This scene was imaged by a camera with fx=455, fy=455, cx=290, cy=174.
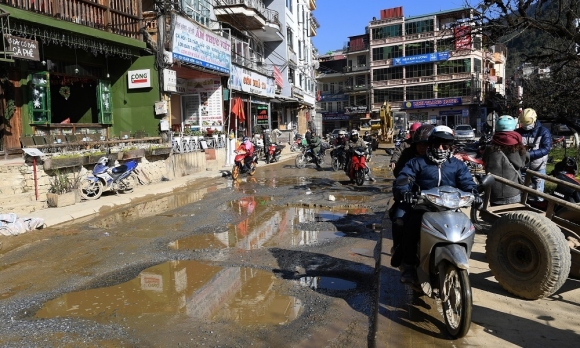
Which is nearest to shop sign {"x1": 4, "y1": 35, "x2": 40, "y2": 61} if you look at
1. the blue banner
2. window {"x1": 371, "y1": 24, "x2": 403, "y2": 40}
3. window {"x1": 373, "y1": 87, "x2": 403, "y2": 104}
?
the blue banner

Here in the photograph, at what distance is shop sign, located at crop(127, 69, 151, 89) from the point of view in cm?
1573

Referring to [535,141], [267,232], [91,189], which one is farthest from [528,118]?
[91,189]

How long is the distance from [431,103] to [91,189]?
5128cm

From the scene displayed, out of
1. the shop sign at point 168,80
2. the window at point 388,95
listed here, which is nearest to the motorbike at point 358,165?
the shop sign at point 168,80

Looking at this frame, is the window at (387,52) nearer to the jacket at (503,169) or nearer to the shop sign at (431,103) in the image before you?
the shop sign at (431,103)

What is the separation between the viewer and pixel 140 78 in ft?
51.7

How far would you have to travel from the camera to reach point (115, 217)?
30.2 feet

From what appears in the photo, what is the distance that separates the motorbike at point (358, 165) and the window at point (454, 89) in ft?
153

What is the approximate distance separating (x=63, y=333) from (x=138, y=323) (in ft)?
1.92

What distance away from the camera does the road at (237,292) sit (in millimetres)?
3580

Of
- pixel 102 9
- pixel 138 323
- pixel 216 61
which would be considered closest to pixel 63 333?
pixel 138 323

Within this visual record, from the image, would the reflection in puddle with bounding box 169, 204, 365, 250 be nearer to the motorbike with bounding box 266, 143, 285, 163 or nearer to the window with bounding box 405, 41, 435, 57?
the motorbike with bounding box 266, 143, 285, 163

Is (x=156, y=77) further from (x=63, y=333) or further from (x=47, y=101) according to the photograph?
(x=63, y=333)

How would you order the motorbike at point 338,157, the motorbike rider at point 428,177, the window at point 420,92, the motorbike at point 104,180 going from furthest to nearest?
the window at point 420,92 < the motorbike at point 338,157 < the motorbike at point 104,180 < the motorbike rider at point 428,177
